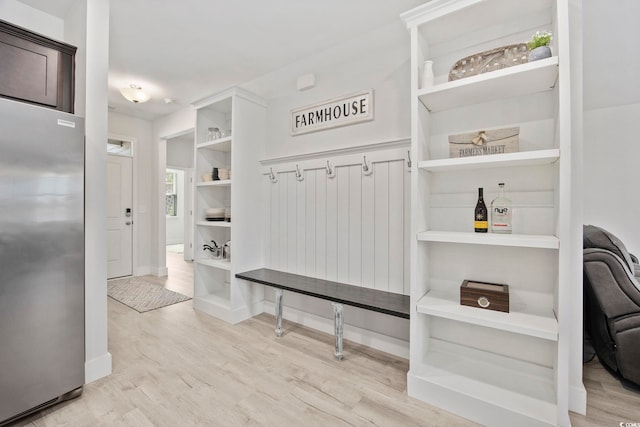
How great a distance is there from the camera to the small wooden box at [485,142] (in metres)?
1.82

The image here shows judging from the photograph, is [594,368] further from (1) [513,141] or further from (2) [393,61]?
(2) [393,61]

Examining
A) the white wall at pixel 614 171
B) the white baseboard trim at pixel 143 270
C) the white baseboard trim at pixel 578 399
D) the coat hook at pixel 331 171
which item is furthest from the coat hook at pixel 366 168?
the white baseboard trim at pixel 143 270

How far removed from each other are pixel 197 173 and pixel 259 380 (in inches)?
94.8

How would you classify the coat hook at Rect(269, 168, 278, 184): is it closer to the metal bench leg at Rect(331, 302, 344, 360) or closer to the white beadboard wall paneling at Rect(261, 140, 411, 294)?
the white beadboard wall paneling at Rect(261, 140, 411, 294)

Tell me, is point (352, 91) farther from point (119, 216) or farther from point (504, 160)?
point (119, 216)

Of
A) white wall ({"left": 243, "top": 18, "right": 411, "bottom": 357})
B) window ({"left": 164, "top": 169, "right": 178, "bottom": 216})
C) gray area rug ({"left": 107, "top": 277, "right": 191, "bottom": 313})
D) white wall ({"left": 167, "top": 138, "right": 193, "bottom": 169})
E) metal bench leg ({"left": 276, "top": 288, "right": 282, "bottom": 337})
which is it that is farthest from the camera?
window ({"left": 164, "top": 169, "right": 178, "bottom": 216})

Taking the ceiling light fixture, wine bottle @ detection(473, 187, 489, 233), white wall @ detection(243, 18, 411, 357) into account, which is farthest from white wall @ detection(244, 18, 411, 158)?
the ceiling light fixture

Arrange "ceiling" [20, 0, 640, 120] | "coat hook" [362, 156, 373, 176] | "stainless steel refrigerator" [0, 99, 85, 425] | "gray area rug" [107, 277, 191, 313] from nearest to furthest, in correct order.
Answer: "stainless steel refrigerator" [0, 99, 85, 425] < "ceiling" [20, 0, 640, 120] < "coat hook" [362, 156, 373, 176] < "gray area rug" [107, 277, 191, 313]

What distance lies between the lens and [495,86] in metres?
1.71

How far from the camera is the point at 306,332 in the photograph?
2789 millimetres

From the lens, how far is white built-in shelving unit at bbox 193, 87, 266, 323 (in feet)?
10.00

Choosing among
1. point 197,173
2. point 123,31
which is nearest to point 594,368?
point 197,173

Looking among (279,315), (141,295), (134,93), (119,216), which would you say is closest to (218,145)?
(134,93)

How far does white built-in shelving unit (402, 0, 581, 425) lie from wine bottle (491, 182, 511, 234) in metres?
0.08
